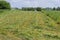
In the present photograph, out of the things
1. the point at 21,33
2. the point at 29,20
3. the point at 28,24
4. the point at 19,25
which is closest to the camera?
the point at 21,33

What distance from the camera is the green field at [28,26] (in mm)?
15133

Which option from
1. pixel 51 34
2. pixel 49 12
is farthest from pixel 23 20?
pixel 49 12

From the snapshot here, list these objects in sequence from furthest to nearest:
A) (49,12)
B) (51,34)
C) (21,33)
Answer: (49,12), (51,34), (21,33)

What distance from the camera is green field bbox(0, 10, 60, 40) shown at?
1513 cm

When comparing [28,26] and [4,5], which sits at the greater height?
[4,5]

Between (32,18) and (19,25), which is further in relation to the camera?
(32,18)

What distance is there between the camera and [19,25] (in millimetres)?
17812

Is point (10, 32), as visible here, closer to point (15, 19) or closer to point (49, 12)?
point (15, 19)

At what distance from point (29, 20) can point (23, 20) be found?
2.38 ft

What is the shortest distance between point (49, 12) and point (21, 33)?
10500mm

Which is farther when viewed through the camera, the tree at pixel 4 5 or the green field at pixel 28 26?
the tree at pixel 4 5

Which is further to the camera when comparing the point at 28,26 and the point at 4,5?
the point at 4,5

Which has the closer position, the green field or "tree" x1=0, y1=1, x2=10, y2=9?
the green field

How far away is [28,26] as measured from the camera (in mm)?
18359
